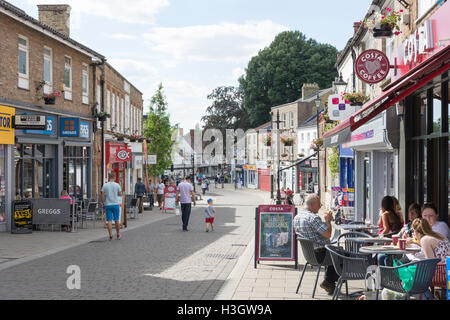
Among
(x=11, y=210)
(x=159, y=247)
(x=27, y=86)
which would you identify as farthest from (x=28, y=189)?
(x=159, y=247)

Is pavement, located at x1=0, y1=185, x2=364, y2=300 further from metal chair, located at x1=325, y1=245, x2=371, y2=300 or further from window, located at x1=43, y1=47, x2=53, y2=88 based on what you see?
window, located at x1=43, y1=47, x2=53, y2=88

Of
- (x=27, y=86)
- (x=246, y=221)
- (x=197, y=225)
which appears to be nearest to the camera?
(x=27, y=86)

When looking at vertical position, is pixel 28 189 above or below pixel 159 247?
above

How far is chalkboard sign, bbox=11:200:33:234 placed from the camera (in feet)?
57.9

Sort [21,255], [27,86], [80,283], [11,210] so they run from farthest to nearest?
[27,86] < [11,210] < [21,255] < [80,283]

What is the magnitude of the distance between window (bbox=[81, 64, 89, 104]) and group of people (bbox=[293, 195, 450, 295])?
1813 centimetres

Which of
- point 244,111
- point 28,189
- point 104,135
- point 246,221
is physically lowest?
point 246,221

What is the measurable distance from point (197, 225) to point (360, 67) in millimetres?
10535

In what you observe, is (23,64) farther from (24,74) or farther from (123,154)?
(123,154)

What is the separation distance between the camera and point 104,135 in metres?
28.8

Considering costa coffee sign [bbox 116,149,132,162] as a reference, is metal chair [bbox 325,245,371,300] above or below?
below

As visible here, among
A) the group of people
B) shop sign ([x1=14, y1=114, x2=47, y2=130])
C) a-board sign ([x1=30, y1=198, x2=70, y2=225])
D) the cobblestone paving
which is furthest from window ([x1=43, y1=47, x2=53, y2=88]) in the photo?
the group of people

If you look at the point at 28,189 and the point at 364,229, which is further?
the point at 28,189

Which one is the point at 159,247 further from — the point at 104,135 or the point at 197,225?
the point at 104,135
